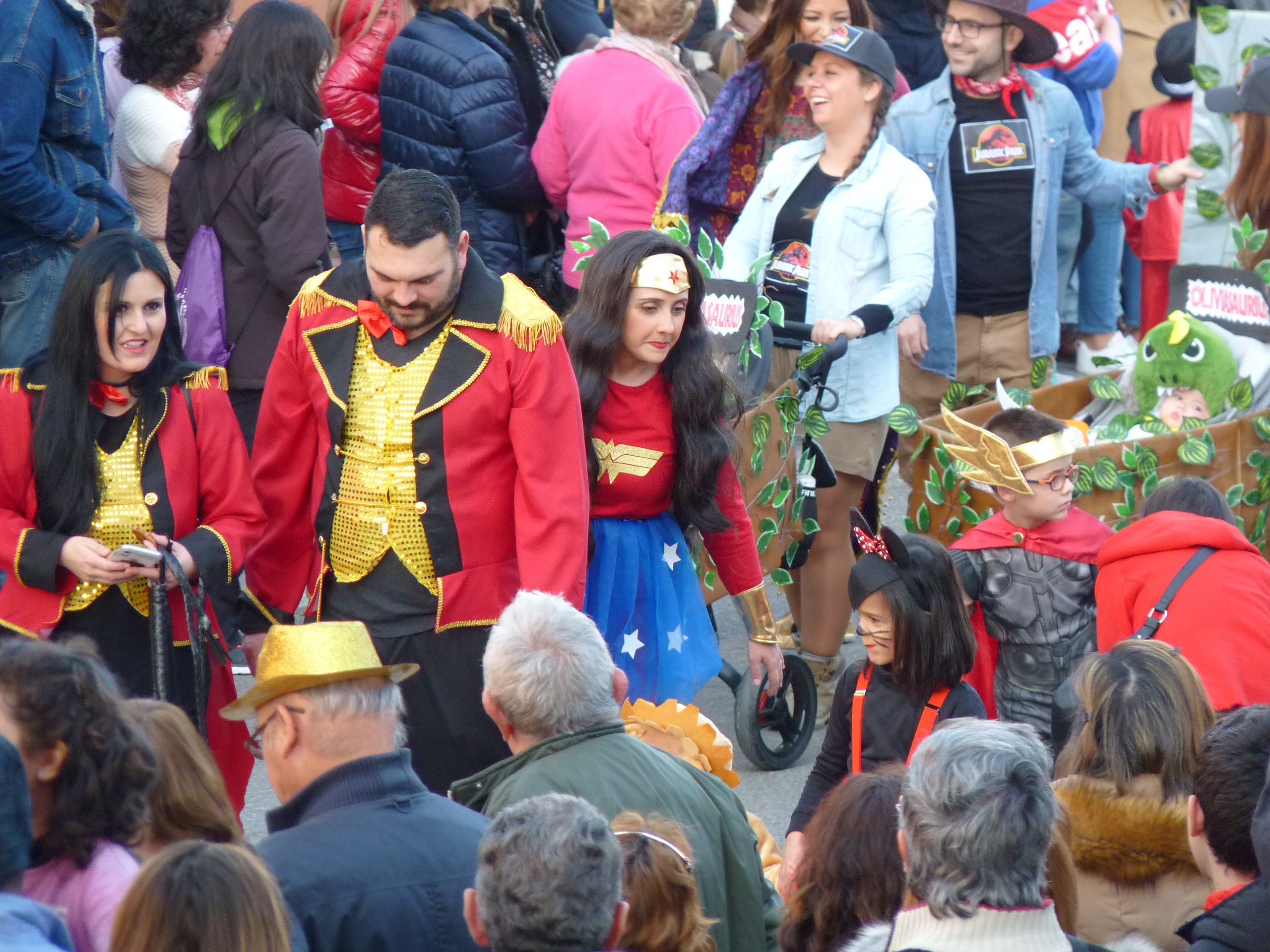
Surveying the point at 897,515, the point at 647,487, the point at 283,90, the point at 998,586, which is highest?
the point at 283,90

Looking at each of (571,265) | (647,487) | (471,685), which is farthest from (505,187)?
(471,685)

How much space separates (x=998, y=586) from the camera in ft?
14.9

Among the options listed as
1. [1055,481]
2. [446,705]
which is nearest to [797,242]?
[1055,481]

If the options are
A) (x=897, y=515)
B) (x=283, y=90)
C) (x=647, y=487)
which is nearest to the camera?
(x=647, y=487)

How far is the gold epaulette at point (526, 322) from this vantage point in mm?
3854

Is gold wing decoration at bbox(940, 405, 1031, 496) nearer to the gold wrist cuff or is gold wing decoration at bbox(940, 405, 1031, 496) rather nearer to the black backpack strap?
the black backpack strap

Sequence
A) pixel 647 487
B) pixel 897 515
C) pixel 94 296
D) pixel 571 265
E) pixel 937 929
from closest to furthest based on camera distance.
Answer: pixel 937 929 → pixel 94 296 → pixel 647 487 → pixel 571 265 → pixel 897 515

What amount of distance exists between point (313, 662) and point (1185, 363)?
379cm

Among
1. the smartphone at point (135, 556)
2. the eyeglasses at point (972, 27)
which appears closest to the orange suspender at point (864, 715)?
the smartphone at point (135, 556)

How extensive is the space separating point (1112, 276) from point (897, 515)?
9.09ft

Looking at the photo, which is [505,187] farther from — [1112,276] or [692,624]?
[1112,276]

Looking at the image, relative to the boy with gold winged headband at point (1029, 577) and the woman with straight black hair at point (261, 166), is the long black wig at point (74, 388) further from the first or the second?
the boy with gold winged headband at point (1029, 577)

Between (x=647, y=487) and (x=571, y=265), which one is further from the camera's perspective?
(x=571, y=265)

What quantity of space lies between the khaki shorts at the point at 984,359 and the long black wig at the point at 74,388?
3.53 meters
